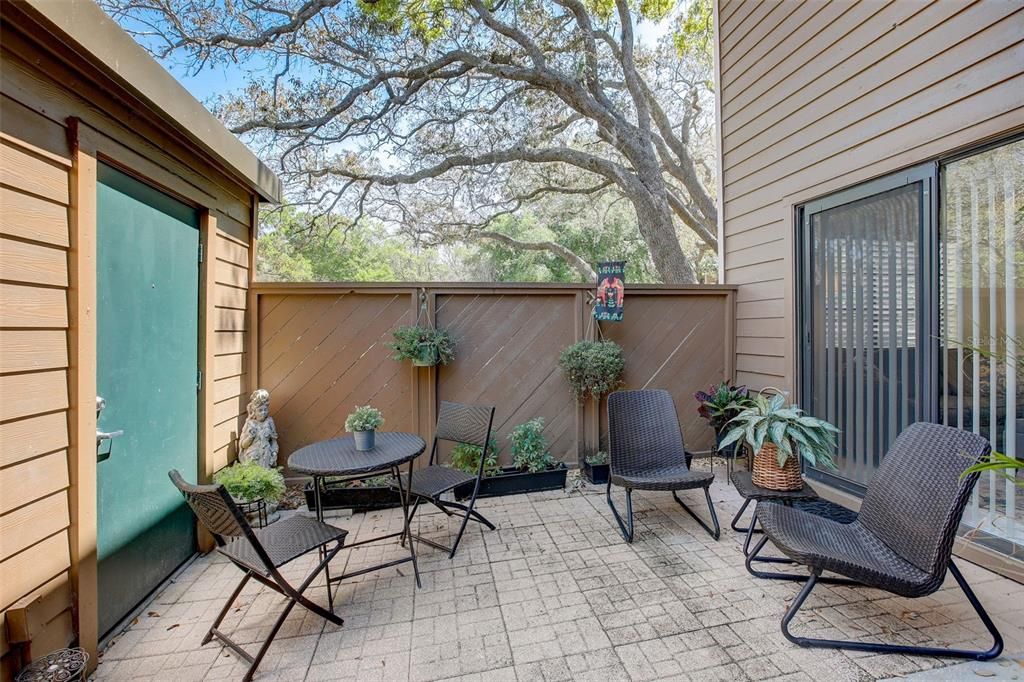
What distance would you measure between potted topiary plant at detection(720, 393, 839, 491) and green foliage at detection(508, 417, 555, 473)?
146 cm

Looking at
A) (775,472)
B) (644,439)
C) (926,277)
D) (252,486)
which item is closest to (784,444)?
(775,472)

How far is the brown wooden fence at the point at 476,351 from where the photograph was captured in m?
3.59

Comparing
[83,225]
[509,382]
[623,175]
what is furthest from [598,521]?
[623,175]

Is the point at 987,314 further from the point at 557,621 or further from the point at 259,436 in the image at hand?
the point at 259,436

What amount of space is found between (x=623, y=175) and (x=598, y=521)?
269 inches

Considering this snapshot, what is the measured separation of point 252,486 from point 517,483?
180cm

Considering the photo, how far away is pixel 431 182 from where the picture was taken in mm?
9617

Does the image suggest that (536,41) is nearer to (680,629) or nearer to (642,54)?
(642,54)

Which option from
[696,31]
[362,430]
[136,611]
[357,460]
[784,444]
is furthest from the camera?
[696,31]

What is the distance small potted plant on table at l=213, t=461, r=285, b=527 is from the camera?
2.74 meters

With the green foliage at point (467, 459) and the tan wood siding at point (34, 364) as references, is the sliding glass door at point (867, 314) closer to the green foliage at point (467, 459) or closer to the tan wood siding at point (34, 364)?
the green foliage at point (467, 459)

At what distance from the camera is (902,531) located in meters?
1.97

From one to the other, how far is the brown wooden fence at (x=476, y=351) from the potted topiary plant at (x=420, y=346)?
15 cm

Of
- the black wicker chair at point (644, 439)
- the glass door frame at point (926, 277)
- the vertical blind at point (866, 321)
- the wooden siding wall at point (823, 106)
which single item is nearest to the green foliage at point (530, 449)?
the black wicker chair at point (644, 439)
